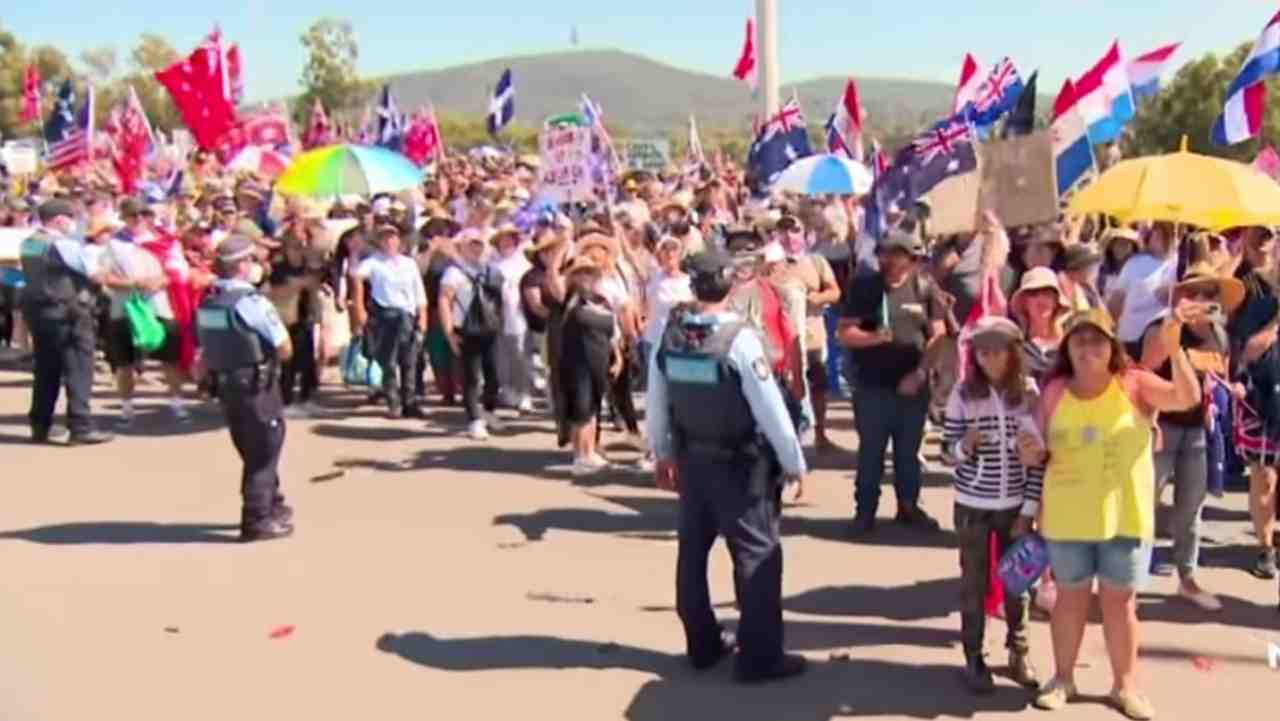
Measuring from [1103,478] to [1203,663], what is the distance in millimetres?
1307

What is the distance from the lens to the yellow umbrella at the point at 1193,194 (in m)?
5.88

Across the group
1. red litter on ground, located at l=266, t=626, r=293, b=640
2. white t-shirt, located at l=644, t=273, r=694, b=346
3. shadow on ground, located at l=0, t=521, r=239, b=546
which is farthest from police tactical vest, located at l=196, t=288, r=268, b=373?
white t-shirt, located at l=644, t=273, r=694, b=346

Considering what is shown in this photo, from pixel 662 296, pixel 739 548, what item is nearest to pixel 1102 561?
pixel 739 548

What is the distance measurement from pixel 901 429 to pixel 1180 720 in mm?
3045

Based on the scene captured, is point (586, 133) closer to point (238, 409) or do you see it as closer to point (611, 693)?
point (238, 409)

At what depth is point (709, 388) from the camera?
5.84 meters

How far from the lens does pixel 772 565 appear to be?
596 centimetres

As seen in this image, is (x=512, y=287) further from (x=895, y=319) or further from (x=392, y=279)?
(x=895, y=319)

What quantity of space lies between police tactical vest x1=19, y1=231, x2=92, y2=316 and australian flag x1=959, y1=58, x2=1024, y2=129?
7.04m

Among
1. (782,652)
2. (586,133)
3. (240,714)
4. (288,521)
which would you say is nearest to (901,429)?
(782,652)

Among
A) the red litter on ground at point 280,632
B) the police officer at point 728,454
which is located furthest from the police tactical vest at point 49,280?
the police officer at point 728,454

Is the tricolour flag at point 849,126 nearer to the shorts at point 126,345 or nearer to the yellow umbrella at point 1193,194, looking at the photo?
the shorts at point 126,345

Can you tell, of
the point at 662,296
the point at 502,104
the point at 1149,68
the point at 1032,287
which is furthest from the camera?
the point at 502,104

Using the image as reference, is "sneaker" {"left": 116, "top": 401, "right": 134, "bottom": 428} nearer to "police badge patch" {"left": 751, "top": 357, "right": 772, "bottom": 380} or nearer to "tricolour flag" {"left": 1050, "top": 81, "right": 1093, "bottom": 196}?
"tricolour flag" {"left": 1050, "top": 81, "right": 1093, "bottom": 196}
